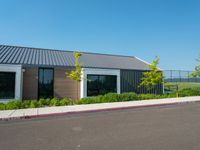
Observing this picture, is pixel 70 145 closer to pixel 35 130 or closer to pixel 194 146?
pixel 35 130

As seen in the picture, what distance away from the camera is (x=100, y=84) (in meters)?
18.5

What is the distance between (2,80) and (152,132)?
13.3m

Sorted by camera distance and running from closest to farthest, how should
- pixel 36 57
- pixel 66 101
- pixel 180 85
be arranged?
pixel 66 101, pixel 36 57, pixel 180 85

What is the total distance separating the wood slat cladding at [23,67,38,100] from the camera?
1557cm

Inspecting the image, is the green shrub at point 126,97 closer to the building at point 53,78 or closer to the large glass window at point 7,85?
the building at point 53,78

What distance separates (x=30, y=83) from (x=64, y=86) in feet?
10.3

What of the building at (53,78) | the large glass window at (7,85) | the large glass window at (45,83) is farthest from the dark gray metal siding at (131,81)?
the large glass window at (7,85)

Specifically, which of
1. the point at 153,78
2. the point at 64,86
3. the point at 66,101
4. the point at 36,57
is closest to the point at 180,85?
the point at 153,78

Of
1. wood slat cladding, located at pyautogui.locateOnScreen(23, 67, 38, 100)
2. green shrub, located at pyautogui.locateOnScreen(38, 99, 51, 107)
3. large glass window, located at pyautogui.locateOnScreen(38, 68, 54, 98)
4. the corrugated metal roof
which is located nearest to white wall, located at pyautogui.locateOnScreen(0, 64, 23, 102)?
the corrugated metal roof

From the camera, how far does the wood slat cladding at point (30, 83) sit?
613 inches

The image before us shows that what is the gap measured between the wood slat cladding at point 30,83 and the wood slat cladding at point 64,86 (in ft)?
5.99

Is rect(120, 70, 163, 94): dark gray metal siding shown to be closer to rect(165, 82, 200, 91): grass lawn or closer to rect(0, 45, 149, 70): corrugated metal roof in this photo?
rect(0, 45, 149, 70): corrugated metal roof

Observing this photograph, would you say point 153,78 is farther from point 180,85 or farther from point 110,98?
point 180,85

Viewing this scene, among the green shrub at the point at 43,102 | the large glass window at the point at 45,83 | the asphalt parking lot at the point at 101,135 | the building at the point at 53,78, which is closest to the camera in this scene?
the asphalt parking lot at the point at 101,135
